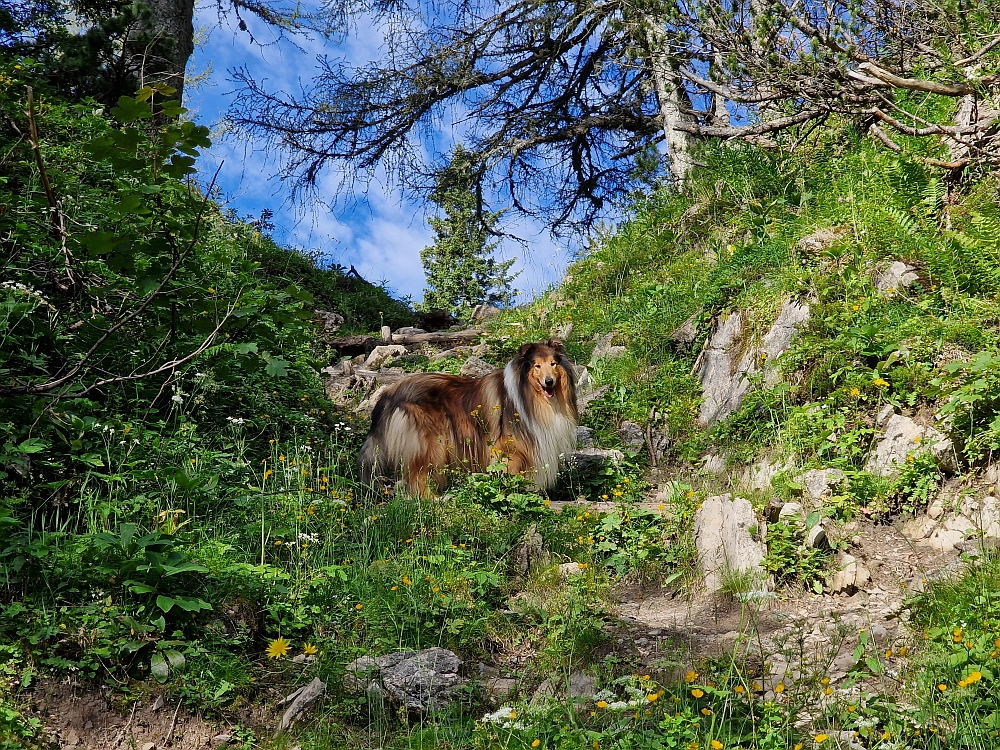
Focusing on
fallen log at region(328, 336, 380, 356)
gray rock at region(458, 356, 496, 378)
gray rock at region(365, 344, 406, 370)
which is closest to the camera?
gray rock at region(458, 356, 496, 378)

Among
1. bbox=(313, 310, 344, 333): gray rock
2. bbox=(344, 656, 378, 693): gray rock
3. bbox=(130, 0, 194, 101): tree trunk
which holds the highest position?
bbox=(130, 0, 194, 101): tree trunk

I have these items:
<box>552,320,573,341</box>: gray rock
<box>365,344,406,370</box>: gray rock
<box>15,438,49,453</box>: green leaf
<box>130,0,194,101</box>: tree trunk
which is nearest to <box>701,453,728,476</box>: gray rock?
<box>552,320,573,341</box>: gray rock

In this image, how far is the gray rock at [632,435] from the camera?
727 cm

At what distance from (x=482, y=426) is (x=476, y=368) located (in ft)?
9.54

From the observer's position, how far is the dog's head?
266 inches

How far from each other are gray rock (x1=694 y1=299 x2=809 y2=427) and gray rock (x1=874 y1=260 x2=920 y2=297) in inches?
22.8

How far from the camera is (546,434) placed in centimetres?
672

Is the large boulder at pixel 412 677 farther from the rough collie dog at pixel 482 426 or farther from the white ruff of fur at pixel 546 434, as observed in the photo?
the white ruff of fur at pixel 546 434

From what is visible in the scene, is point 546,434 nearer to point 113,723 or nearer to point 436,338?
point 113,723

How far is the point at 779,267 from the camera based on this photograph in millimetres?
7121

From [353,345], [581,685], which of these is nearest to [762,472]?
[581,685]

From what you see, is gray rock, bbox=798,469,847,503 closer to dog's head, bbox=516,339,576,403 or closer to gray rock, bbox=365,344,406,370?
dog's head, bbox=516,339,576,403

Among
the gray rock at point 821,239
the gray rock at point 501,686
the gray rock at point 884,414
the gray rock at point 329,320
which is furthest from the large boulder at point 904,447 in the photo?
the gray rock at point 329,320

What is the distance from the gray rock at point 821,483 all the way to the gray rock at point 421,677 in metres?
2.58
